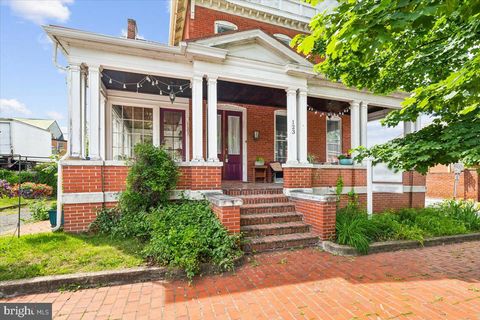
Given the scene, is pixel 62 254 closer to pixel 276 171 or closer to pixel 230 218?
pixel 230 218

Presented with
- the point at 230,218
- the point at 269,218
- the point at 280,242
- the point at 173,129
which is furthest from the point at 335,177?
the point at 173,129

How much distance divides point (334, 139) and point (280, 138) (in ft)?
8.34

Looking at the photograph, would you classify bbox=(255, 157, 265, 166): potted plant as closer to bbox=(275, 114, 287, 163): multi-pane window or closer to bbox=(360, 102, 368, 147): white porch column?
bbox=(275, 114, 287, 163): multi-pane window

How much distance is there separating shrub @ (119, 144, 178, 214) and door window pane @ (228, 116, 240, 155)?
13.2 feet

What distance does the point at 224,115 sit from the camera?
29.6 ft

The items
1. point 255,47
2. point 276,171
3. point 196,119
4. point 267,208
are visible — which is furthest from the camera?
point 276,171

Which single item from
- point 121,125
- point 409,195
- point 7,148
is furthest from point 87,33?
point 7,148

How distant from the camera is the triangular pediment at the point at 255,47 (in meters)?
5.96

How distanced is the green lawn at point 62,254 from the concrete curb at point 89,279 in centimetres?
14

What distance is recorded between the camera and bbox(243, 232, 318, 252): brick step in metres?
4.59

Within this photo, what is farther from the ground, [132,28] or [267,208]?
[132,28]

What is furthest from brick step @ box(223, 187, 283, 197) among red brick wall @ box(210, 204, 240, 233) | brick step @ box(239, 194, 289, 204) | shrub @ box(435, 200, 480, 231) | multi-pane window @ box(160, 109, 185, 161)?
shrub @ box(435, 200, 480, 231)

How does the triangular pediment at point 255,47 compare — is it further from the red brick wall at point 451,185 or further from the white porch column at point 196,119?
the red brick wall at point 451,185

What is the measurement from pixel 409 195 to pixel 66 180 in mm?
9766
